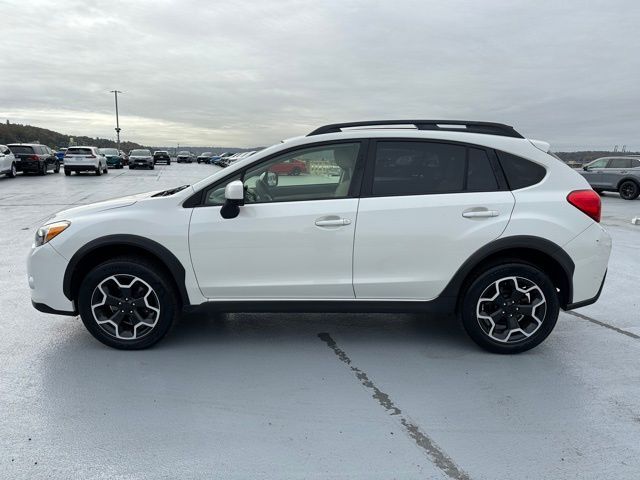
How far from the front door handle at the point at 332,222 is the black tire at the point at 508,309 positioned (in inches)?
44.8

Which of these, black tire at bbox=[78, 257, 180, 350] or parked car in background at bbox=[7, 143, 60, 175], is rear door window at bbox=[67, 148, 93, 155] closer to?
parked car in background at bbox=[7, 143, 60, 175]

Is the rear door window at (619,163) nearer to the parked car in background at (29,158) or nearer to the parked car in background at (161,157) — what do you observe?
the parked car in background at (29,158)

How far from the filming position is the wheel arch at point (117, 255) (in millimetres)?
4004

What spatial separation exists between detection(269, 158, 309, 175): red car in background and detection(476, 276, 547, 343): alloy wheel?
177 cm

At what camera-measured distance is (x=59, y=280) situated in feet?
13.4

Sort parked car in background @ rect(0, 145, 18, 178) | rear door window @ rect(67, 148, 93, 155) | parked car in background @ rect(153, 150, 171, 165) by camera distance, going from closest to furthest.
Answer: parked car in background @ rect(0, 145, 18, 178) → rear door window @ rect(67, 148, 93, 155) → parked car in background @ rect(153, 150, 171, 165)

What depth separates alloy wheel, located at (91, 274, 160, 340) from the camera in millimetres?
4086

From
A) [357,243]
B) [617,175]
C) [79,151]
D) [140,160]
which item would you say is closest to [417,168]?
[357,243]

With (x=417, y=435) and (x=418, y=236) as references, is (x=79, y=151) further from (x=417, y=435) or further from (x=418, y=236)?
(x=417, y=435)

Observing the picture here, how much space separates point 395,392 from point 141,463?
167 centimetres

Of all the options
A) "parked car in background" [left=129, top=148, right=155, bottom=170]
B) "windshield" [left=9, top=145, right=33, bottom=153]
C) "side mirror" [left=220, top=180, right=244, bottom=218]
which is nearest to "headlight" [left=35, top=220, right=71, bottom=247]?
"side mirror" [left=220, top=180, right=244, bottom=218]

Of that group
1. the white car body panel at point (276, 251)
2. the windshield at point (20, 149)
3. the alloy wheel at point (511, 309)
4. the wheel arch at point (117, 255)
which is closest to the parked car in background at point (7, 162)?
the windshield at point (20, 149)

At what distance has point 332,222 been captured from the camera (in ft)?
12.9

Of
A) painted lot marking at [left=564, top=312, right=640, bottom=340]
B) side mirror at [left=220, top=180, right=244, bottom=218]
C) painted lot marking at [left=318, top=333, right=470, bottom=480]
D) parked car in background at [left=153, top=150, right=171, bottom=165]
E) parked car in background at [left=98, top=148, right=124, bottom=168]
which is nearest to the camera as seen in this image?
painted lot marking at [left=318, top=333, right=470, bottom=480]
